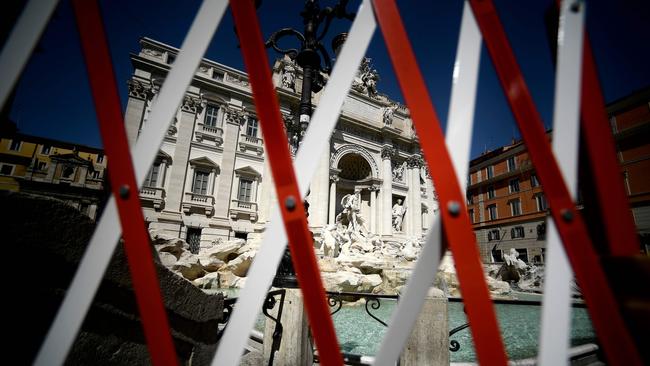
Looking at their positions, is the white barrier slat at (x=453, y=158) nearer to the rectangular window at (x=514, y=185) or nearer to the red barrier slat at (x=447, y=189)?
the red barrier slat at (x=447, y=189)

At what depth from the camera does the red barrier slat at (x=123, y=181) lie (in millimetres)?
635

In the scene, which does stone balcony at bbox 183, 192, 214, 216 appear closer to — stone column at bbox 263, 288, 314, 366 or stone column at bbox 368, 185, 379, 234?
stone column at bbox 368, 185, 379, 234

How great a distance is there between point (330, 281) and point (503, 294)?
29.8ft

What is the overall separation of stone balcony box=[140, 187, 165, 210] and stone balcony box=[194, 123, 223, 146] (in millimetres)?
4039

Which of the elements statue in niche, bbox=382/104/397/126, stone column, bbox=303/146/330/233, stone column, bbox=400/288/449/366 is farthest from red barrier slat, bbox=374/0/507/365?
statue in niche, bbox=382/104/397/126

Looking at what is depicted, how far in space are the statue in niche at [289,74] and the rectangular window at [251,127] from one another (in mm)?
3783

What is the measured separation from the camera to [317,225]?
54.5 ft

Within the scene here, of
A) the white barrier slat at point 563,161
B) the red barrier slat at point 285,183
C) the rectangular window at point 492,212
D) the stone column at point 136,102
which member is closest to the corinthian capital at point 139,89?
the stone column at point 136,102

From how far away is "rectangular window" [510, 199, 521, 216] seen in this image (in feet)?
82.0

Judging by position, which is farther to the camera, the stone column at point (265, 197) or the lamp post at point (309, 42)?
the stone column at point (265, 197)

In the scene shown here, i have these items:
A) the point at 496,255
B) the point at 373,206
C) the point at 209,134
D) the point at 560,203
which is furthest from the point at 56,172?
the point at 496,255

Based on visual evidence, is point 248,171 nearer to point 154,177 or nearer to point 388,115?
point 154,177

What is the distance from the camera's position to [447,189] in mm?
646

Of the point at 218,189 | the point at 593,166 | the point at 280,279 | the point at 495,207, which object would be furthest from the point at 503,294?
the point at 495,207
